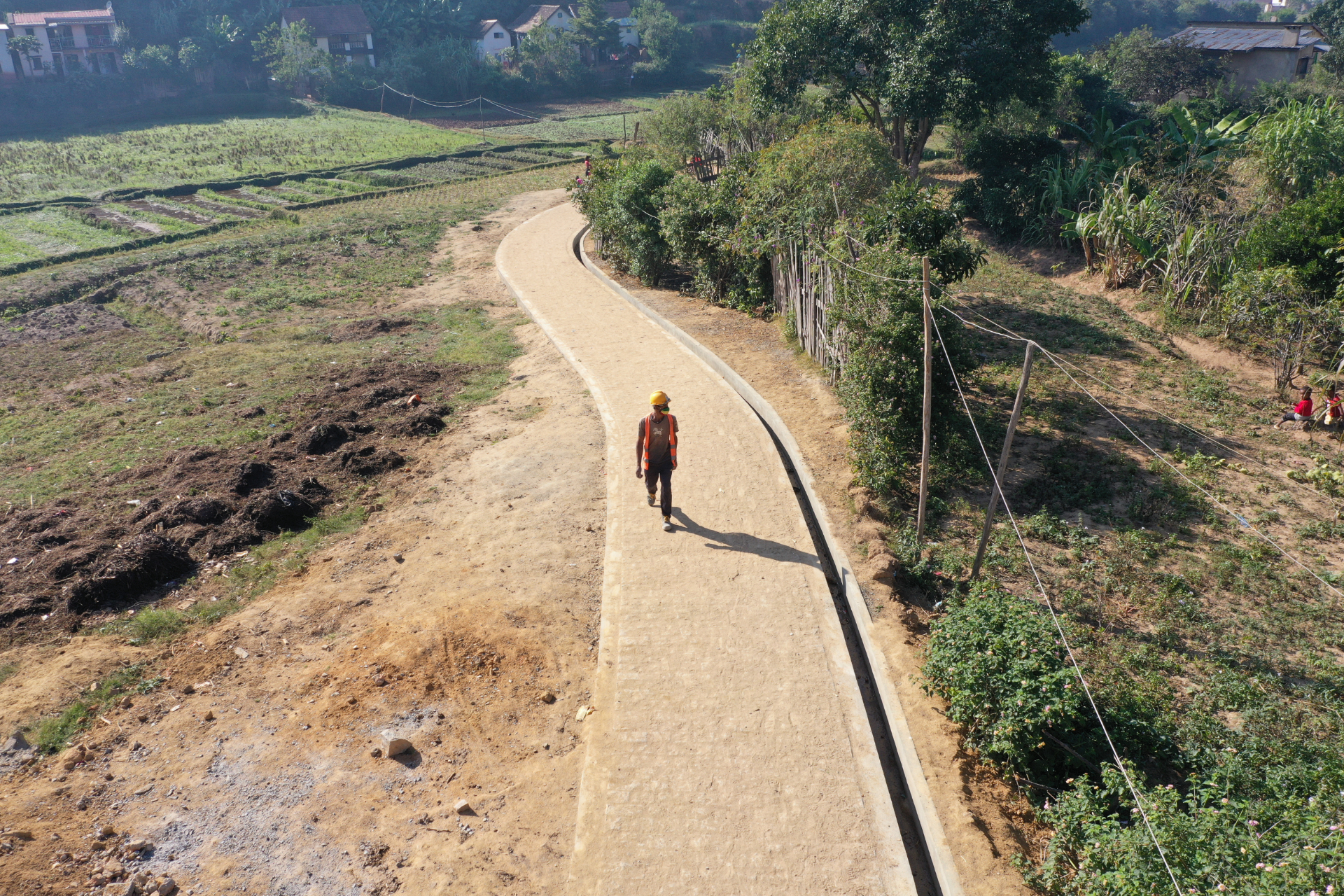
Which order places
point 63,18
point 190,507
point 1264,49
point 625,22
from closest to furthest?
point 190,507, point 1264,49, point 63,18, point 625,22

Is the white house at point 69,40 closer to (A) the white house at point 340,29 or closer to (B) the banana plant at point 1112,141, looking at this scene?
(A) the white house at point 340,29

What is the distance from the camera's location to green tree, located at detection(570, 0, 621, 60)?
68.5m

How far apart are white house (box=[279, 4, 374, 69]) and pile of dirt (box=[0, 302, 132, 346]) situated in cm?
5242

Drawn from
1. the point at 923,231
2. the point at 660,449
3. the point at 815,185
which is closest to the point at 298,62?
the point at 815,185

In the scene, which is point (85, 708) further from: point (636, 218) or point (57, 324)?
point (57, 324)

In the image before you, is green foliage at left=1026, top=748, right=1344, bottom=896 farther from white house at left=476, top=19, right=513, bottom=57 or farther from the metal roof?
white house at left=476, top=19, right=513, bottom=57

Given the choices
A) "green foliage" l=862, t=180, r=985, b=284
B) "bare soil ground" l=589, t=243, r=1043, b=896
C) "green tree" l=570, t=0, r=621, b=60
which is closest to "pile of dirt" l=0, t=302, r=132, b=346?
"bare soil ground" l=589, t=243, r=1043, b=896

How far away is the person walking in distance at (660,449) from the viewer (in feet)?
29.6

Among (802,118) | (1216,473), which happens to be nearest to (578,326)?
(1216,473)

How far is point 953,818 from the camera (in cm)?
588

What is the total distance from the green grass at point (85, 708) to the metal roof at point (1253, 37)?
149 ft

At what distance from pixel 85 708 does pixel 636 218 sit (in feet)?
47.9

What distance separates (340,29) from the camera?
64.9 metres

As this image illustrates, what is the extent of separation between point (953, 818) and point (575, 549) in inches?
188
